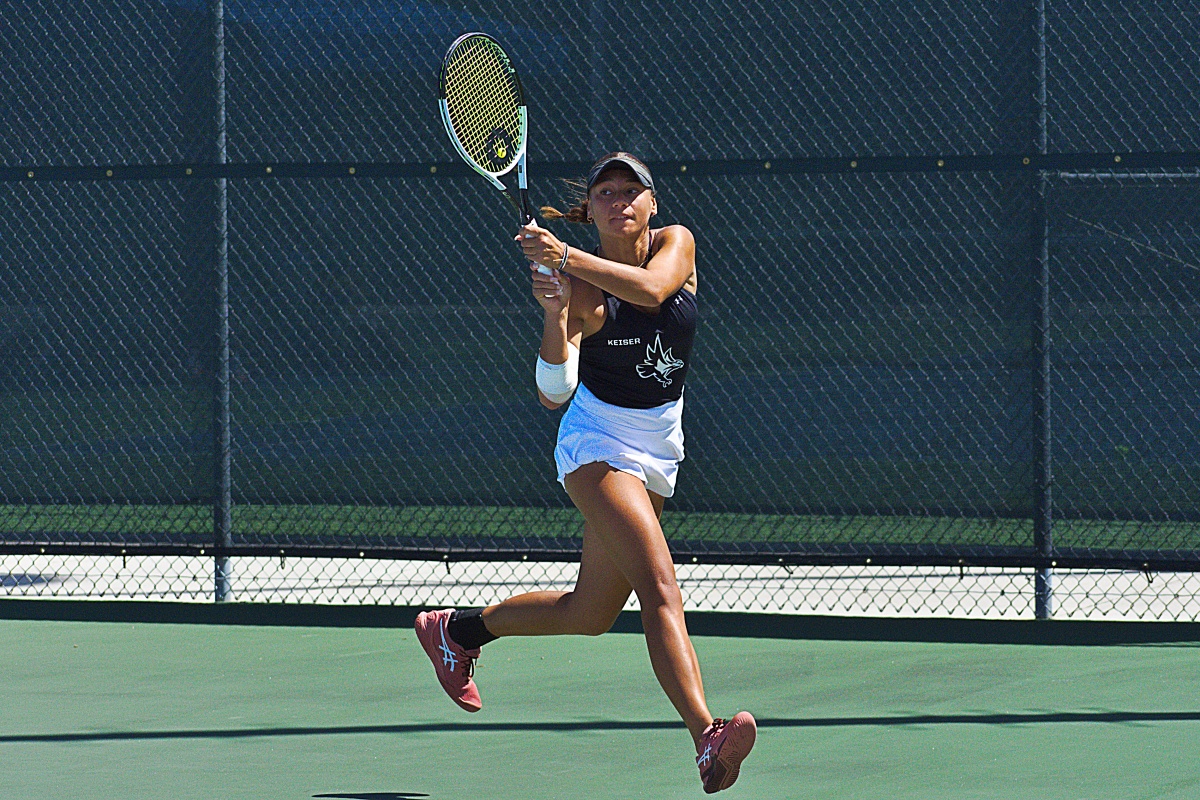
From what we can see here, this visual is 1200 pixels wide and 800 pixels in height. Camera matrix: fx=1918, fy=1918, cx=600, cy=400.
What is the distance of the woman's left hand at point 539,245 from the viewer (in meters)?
4.47

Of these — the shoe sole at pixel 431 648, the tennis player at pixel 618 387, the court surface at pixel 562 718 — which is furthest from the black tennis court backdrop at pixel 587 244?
the tennis player at pixel 618 387

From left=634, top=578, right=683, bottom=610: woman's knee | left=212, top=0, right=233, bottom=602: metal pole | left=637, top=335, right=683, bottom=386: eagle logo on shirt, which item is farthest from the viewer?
left=212, top=0, right=233, bottom=602: metal pole

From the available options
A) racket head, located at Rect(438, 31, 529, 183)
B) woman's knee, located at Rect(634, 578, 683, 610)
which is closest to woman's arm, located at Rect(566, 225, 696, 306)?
racket head, located at Rect(438, 31, 529, 183)

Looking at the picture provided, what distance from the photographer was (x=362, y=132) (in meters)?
7.62

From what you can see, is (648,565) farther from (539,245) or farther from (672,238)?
(672,238)

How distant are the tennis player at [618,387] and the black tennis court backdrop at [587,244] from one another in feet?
7.09

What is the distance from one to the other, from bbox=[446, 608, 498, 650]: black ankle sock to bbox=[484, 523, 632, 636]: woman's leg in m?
0.03

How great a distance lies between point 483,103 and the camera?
5.19 meters

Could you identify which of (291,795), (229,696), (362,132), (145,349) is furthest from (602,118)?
(291,795)

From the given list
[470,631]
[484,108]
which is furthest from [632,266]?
[470,631]

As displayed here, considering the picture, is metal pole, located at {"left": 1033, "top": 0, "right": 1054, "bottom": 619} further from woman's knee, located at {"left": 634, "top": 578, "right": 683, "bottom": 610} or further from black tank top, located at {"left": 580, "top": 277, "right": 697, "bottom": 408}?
woman's knee, located at {"left": 634, "top": 578, "right": 683, "bottom": 610}

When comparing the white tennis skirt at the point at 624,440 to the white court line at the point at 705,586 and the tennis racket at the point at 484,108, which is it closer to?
the tennis racket at the point at 484,108

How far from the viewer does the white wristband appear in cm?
473

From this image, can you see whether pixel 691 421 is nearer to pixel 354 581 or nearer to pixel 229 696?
pixel 354 581
